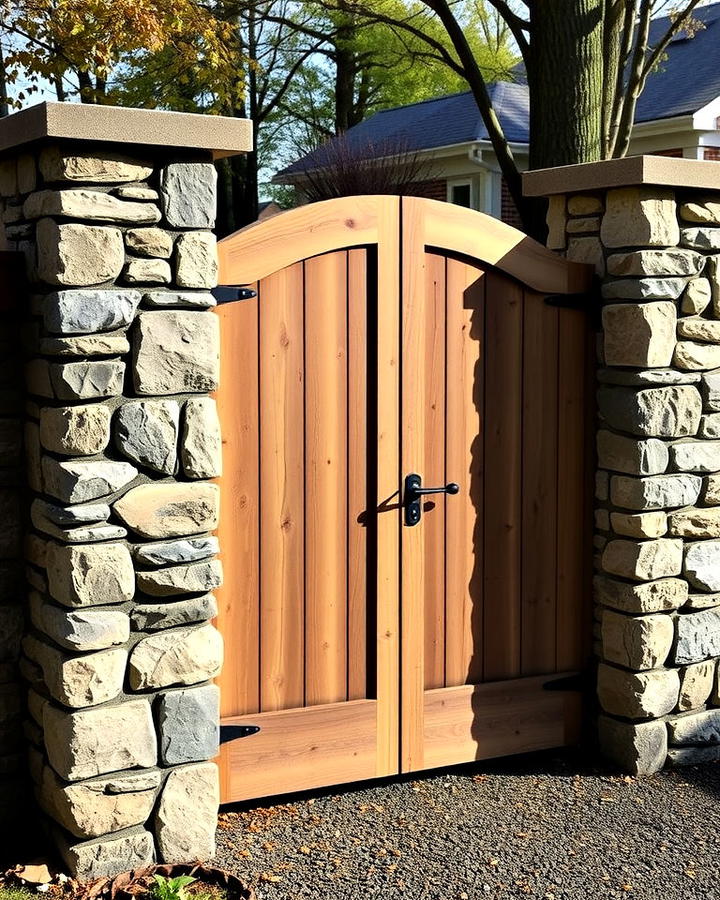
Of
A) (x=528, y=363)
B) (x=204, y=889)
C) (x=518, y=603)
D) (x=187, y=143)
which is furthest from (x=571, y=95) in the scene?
(x=204, y=889)

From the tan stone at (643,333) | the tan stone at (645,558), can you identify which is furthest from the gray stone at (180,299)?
the tan stone at (645,558)

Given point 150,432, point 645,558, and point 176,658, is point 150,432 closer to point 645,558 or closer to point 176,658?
point 176,658

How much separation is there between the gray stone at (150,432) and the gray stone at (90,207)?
21.5 inches

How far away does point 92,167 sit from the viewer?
11.2 feet

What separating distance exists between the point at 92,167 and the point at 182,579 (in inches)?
49.2

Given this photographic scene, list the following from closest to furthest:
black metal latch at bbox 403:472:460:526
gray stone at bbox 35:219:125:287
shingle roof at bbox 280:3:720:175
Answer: gray stone at bbox 35:219:125:287
black metal latch at bbox 403:472:460:526
shingle roof at bbox 280:3:720:175

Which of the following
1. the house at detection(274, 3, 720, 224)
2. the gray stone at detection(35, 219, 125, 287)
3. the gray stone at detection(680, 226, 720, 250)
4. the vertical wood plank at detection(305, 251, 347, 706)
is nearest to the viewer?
the gray stone at detection(35, 219, 125, 287)

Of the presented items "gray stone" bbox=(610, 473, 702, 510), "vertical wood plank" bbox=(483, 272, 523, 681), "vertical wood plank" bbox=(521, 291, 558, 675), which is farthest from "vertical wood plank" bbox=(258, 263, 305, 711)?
"gray stone" bbox=(610, 473, 702, 510)

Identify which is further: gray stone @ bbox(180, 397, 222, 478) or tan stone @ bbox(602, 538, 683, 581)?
tan stone @ bbox(602, 538, 683, 581)

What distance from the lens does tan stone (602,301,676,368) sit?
439 centimetres

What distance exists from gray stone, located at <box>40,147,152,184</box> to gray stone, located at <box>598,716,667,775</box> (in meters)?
2.75

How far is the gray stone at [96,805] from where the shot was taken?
3.46 metres

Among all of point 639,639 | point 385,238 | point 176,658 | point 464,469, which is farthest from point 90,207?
point 639,639

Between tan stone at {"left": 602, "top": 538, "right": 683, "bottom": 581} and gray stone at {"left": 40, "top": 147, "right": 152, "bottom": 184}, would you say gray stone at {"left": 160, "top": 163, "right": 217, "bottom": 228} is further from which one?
tan stone at {"left": 602, "top": 538, "right": 683, "bottom": 581}
